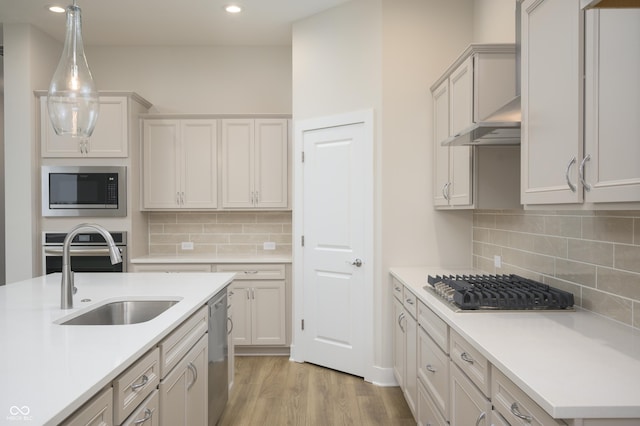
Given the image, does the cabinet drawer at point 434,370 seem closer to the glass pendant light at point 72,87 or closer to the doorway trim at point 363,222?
the doorway trim at point 363,222

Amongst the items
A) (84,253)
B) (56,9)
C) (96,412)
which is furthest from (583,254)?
(56,9)

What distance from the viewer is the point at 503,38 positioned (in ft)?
9.93

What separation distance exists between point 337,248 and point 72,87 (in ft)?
7.79

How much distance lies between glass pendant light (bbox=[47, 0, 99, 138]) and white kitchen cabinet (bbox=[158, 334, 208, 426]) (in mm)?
1227

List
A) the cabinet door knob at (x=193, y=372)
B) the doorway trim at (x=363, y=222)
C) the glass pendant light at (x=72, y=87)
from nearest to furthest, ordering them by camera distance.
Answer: the glass pendant light at (x=72, y=87)
the cabinet door knob at (x=193, y=372)
the doorway trim at (x=363, y=222)

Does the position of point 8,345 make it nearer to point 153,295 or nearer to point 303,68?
point 153,295

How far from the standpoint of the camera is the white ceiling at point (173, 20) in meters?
3.85

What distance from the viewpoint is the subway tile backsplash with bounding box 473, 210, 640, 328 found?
1810 mm

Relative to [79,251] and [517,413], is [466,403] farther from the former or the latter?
[79,251]

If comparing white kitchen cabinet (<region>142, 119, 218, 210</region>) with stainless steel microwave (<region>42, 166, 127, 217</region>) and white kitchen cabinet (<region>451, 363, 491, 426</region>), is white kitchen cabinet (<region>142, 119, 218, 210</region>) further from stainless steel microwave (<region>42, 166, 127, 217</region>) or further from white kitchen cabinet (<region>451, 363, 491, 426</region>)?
white kitchen cabinet (<region>451, 363, 491, 426</region>)

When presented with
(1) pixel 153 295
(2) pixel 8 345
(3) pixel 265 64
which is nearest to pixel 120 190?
(3) pixel 265 64

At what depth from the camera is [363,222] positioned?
3.70m

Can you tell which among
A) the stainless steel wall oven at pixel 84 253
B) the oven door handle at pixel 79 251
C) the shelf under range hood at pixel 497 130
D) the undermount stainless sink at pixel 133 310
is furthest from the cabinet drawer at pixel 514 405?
the oven door handle at pixel 79 251

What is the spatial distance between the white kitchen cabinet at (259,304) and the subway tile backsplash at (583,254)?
211 cm
